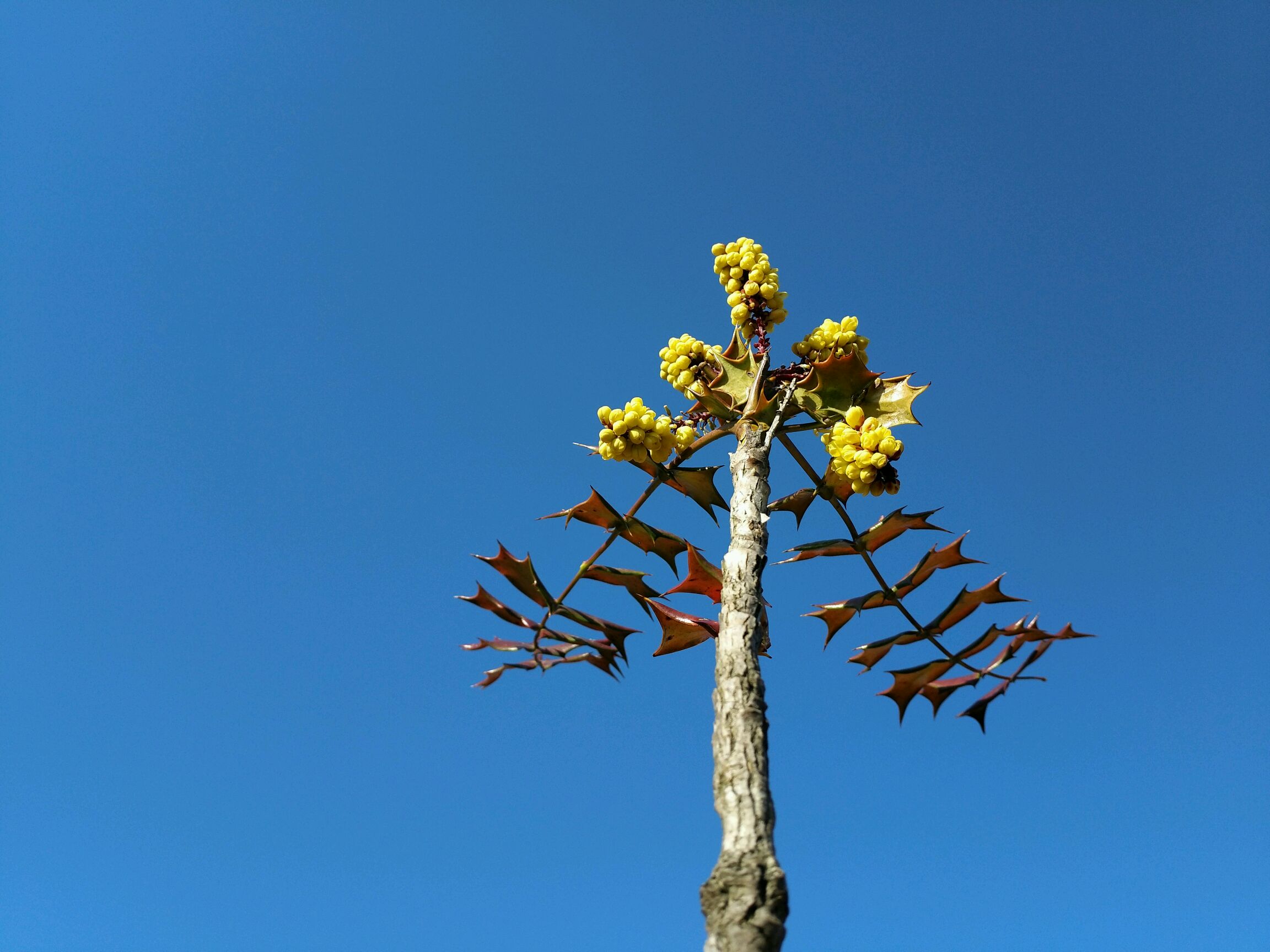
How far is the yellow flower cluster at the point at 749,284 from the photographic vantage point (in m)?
4.75

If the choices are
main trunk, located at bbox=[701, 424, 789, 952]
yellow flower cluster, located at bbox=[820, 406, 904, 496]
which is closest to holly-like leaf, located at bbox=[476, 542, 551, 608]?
main trunk, located at bbox=[701, 424, 789, 952]

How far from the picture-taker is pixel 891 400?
15.0 ft

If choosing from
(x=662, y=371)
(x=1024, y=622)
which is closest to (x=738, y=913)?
(x=1024, y=622)

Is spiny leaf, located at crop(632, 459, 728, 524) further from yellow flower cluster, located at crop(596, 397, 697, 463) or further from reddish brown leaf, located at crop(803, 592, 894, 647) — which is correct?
reddish brown leaf, located at crop(803, 592, 894, 647)

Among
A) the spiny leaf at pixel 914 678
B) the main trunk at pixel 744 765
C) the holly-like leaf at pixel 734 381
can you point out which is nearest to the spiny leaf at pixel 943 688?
the spiny leaf at pixel 914 678

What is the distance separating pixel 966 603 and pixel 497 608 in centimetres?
228

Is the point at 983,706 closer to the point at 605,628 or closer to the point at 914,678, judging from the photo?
the point at 914,678

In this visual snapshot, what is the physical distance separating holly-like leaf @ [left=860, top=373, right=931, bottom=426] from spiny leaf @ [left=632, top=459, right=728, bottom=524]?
0.88 meters

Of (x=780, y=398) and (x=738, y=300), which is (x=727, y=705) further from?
(x=738, y=300)

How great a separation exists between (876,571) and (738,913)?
6.67 ft

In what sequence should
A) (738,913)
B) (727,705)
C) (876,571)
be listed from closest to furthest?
(738,913) < (727,705) < (876,571)

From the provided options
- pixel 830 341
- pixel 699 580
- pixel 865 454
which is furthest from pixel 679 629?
pixel 830 341

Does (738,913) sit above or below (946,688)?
below

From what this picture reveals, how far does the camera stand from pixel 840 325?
16.3ft
